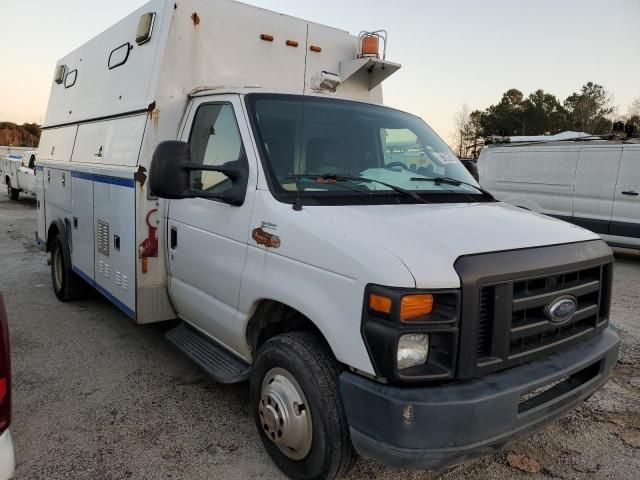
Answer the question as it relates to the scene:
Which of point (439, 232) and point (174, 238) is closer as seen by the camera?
point (439, 232)

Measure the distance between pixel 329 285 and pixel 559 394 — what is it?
4.40 feet

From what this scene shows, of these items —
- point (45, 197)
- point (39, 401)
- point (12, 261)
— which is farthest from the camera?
point (12, 261)

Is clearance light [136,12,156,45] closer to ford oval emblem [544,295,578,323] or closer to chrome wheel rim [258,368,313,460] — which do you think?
chrome wheel rim [258,368,313,460]

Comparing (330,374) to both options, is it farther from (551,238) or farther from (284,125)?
(284,125)

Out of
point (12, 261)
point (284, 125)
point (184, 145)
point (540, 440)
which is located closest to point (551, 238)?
point (540, 440)

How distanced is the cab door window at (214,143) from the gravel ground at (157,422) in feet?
5.21

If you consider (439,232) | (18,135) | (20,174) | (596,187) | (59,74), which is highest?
(18,135)

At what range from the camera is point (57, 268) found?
20.4 feet

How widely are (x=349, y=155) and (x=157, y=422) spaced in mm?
2227

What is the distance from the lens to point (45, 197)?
667 cm

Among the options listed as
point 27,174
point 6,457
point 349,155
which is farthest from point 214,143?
point 27,174

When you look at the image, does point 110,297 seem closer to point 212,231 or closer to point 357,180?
point 212,231

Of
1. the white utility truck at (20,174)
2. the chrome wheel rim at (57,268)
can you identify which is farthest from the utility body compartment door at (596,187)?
the white utility truck at (20,174)

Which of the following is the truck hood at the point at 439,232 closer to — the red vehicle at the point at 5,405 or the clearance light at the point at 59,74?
the red vehicle at the point at 5,405
